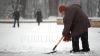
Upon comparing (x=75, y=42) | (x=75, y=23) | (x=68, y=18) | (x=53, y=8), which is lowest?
(x=75, y=42)

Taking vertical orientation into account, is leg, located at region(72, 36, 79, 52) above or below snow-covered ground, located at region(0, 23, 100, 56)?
above

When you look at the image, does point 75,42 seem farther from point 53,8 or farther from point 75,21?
point 53,8

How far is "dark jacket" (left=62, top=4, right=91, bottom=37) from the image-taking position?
18.4 feet

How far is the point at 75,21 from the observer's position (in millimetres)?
5738

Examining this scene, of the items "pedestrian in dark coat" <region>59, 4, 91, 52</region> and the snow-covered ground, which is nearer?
"pedestrian in dark coat" <region>59, 4, 91, 52</region>

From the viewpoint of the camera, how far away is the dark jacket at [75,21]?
18.4ft

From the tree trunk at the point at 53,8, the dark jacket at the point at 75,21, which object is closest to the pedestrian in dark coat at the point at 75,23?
the dark jacket at the point at 75,21

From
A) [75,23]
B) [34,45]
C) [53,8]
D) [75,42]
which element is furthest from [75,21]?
[53,8]

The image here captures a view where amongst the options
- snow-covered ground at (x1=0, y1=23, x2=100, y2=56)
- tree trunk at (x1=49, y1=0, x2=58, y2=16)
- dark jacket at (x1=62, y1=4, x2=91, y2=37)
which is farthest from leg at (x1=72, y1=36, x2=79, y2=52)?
tree trunk at (x1=49, y1=0, x2=58, y2=16)

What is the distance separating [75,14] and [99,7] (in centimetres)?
2485

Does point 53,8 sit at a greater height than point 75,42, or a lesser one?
greater

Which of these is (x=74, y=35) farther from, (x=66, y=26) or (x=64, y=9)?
(x=64, y=9)

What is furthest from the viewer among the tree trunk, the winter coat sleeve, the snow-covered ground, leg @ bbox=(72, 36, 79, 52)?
the tree trunk

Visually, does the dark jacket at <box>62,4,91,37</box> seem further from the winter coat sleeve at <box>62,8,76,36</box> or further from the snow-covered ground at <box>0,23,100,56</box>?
the snow-covered ground at <box>0,23,100,56</box>
